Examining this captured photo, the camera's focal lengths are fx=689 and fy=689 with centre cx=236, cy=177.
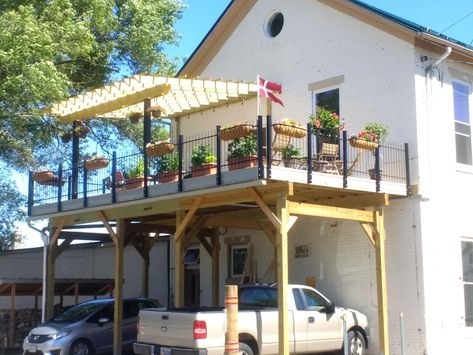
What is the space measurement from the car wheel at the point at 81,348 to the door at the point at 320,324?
17.3 ft

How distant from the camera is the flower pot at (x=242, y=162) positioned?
12688 mm

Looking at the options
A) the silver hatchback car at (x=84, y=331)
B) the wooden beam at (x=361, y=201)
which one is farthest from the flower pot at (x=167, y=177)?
the silver hatchback car at (x=84, y=331)

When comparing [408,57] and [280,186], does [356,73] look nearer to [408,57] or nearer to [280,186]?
[408,57]

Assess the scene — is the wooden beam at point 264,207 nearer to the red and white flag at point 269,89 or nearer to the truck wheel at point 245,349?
the truck wheel at point 245,349

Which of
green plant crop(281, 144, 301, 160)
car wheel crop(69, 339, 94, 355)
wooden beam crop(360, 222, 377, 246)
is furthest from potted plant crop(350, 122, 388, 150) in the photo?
car wheel crop(69, 339, 94, 355)

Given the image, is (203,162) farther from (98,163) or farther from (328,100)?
(328,100)

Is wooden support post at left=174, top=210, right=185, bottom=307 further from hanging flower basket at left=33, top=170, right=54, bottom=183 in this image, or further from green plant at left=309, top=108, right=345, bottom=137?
hanging flower basket at left=33, top=170, right=54, bottom=183

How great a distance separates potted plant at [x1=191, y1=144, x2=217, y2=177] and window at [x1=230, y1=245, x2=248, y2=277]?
17.6 ft

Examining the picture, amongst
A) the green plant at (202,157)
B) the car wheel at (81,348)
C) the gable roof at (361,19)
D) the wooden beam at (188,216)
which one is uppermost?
the gable roof at (361,19)

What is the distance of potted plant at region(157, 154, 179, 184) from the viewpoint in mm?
14703

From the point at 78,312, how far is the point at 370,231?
708 centimetres

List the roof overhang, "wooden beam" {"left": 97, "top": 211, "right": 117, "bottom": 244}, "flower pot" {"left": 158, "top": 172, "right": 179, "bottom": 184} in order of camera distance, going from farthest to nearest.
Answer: "wooden beam" {"left": 97, "top": 211, "right": 117, "bottom": 244}, the roof overhang, "flower pot" {"left": 158, "top": 172, "right": 179, "bottom": 184}

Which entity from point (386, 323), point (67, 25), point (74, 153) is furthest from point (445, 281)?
point (67, 25)

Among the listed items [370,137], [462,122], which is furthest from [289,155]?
[462,122]
